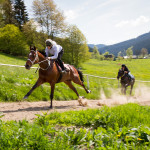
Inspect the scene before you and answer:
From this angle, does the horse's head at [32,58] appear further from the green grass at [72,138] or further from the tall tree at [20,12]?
the tall tree at [20,12]

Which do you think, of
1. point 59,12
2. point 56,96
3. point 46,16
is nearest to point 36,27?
point 46,16

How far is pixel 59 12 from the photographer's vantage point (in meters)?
34.3

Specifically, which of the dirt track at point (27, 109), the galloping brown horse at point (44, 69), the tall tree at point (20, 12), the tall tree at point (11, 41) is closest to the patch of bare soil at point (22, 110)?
the dirt track at point (27, 109)

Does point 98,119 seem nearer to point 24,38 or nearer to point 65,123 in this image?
point 65,123

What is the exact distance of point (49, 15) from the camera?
112 feet

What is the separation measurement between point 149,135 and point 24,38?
4157 centimetres

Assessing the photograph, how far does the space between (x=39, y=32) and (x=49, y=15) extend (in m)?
4.50

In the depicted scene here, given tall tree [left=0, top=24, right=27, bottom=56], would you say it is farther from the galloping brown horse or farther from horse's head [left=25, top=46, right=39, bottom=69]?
horse's head [left=25, top=46, right=39, bottom=69]

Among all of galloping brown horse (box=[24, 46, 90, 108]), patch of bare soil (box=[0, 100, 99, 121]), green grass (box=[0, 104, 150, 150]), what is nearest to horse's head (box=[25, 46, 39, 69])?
galloping brown horse (box=[24, 46, 90, 108])

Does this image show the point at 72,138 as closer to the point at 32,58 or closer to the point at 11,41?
the point at 32,58

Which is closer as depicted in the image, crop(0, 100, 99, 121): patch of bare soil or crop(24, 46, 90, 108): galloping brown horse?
crop(0, 100, 99, 121): patch of bare soil

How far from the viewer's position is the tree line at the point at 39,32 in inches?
1345

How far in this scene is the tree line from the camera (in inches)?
1345

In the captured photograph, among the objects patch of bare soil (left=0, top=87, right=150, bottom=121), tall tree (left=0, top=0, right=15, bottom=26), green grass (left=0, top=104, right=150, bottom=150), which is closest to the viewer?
green grass (left=0, top=104, right=150, bottom=150)
